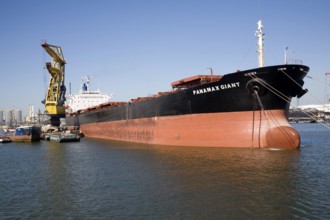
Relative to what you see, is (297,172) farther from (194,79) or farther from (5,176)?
(5,176)

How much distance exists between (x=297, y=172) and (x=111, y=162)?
10.1 metres

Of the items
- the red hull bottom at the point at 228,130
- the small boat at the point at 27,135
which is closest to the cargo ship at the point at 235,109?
the red hull bottom at the point at 228,130

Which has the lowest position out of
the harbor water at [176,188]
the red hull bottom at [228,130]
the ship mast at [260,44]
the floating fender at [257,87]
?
the harbor water at [176,188]

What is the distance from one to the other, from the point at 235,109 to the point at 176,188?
1003 cm

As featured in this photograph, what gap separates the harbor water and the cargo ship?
1687 mm

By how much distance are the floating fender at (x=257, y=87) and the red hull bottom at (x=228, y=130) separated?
130 centimetres

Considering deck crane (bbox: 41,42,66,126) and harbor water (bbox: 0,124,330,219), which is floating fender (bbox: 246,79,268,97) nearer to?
harbor water (bbox: 0,124,330,219)

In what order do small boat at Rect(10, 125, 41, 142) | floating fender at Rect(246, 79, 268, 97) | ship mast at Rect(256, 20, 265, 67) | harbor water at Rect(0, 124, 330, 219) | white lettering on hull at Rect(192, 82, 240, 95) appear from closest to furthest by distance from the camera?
harbor water at Rect(0, 124, 330, 219) < floating fender at Rect(246, 79, 268, 97) < white lettering on hull at Rect(192, 82, 240, 95) < ship mast at Rect(256, 20, 265, 67) < small boat at Rect(10, 125, 41, 142)

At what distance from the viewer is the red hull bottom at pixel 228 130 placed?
63.5 ft

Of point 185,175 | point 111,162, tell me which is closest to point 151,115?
point 111,162

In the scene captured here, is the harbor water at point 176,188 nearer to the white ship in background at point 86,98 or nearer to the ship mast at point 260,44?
the ship mast at point 260,44

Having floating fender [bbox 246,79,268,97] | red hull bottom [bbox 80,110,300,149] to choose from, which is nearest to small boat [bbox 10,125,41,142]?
red hull bottom [bbox 80,110,300,149]

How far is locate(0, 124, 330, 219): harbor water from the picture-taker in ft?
30.6

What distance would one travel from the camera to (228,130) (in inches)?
813
